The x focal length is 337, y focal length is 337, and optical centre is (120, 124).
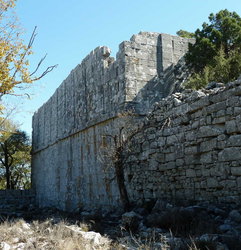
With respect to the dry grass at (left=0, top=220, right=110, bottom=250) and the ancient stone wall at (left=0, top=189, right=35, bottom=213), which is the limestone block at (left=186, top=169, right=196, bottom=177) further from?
the ancient stone wall at (left=0, top=189, right=35, bottom=213)

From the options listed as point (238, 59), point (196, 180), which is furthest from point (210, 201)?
point (238, 59)

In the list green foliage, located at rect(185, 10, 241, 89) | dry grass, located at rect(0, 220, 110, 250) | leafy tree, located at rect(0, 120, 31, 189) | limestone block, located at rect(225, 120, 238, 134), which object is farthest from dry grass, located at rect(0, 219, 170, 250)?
leafy tree, located at rect(0, 120, 31, 189)

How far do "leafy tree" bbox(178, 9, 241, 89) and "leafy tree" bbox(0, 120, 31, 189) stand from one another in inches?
607

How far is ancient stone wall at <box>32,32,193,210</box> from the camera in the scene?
37.5 ft

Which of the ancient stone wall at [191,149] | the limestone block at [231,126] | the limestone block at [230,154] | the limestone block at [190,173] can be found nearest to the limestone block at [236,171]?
the ancient stone wall at [191,149]

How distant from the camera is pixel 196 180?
7629 mm

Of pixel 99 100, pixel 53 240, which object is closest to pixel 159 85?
pixel 99 100

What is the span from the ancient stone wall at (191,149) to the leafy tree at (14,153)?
1713 centimetres

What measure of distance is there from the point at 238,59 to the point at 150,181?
22.0ft

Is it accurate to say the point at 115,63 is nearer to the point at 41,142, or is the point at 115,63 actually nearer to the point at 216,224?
the point at 216,224

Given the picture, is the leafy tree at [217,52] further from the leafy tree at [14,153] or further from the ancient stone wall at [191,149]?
the leafy tree at [14,153]

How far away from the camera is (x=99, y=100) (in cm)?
1269

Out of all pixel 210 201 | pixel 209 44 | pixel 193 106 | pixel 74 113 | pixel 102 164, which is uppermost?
pixel 209 44


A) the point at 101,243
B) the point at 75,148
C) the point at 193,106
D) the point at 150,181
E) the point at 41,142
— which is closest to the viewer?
the point at 101,243
